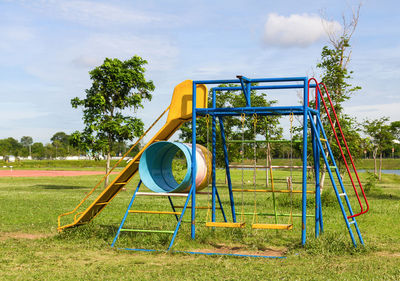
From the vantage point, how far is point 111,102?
3009 centimetres

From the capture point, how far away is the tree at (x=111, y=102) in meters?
29.1

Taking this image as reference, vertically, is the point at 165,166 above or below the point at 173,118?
below

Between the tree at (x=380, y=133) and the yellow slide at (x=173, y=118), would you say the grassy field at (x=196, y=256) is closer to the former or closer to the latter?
the yellow slide at (x=173, y=118)

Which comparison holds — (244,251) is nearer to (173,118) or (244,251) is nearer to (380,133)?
(173,118)

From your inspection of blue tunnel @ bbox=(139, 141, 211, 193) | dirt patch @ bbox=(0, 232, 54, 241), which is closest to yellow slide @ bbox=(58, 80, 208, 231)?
blue tunnel @ bbox=(139, 141, 211, 193)

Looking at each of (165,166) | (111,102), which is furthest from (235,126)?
(165,166)

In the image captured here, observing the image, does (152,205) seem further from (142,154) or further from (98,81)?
(98,81)

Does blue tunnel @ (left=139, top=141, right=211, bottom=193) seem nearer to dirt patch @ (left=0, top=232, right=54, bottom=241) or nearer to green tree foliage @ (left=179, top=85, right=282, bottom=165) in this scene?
dirt patch @ (left=0, top=232, right=54, bottom=241)

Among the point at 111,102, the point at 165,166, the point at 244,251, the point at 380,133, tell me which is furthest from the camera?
the point at 380,133

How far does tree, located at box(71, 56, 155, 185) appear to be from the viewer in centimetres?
2914

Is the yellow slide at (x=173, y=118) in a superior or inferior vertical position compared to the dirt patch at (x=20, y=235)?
superior

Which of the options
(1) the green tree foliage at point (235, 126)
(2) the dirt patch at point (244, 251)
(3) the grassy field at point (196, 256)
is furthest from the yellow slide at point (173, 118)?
(1) the green tree foliage at point (235, 126)

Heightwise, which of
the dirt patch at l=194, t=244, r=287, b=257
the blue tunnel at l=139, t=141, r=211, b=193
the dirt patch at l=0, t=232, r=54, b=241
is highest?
the blue tunnel at l=139, t=141, r=211, b=193

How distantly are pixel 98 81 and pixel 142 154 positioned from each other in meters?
19.7
